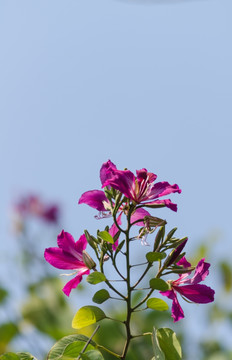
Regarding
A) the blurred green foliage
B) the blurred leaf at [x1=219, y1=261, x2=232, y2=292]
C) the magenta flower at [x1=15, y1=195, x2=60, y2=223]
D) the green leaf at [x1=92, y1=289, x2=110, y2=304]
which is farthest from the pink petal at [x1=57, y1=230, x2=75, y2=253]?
the magenta flower at [x1=15, y1=195, x2=60, y2=223]

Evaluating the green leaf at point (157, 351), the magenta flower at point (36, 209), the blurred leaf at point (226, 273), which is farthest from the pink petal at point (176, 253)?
the magenta flower at point (36, 209)

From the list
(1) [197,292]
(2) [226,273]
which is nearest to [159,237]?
(1) [197,292]

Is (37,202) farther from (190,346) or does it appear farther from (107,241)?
(107,241)

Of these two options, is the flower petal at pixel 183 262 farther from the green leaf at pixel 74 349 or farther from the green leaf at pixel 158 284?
the green leaf at pixel 74 349

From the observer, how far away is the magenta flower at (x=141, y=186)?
0.73m

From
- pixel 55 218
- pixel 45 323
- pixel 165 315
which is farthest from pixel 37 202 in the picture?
pixel 165 315

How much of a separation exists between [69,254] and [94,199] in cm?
9

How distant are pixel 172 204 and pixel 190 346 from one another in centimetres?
189

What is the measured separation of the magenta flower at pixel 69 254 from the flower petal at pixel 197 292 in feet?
0.49

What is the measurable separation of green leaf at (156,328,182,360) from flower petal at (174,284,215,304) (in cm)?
8

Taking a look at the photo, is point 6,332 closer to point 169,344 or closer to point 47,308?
point 47,308

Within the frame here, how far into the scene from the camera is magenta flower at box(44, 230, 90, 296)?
78cm

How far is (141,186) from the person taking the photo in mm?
752

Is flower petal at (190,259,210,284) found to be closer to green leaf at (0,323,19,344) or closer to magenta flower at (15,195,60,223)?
green leaf at (0,323,19,344)
